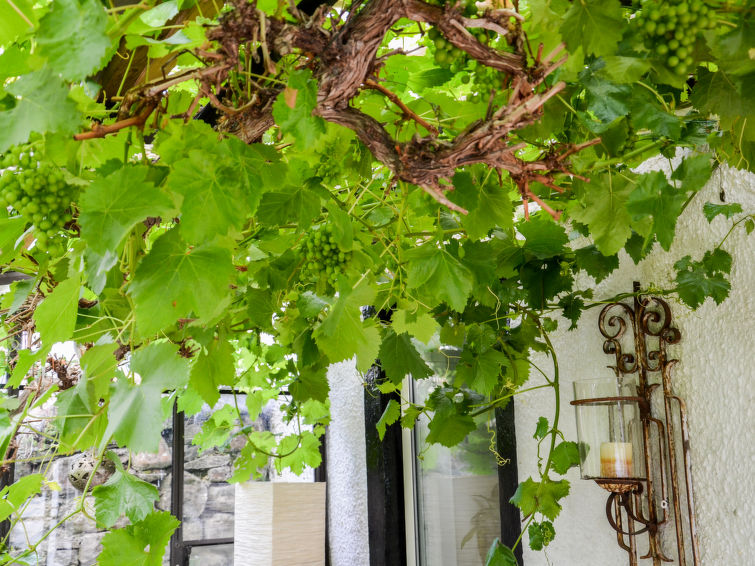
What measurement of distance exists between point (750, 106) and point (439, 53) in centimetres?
36

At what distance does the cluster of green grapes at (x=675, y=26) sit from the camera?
635 mm

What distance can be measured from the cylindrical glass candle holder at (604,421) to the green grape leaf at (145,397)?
3.36ft

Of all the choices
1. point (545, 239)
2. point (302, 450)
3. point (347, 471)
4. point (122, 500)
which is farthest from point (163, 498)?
point (122, 500)

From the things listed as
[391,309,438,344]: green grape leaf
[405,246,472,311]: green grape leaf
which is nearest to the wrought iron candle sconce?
[391,309,438,344]: green grape leaf

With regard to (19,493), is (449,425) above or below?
above

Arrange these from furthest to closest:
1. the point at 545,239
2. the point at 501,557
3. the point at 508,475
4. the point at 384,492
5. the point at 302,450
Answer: the point at 302,450 < the point at 384,492 < the point at 508,475 < the point at 545,239 < the point at 501,557

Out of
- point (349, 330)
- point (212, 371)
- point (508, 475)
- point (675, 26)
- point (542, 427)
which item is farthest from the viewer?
point (508, 475)

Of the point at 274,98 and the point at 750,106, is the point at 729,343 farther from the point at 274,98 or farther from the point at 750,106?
the point at 274,98

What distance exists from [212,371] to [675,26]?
0.86m

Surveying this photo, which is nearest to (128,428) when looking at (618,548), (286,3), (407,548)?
(286,3)

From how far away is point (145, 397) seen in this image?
0.74 metres

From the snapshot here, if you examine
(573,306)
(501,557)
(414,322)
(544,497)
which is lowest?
(501,557)

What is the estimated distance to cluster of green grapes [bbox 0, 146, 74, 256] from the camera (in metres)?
0.72

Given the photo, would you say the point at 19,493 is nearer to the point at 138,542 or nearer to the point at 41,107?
the point at 138,542
